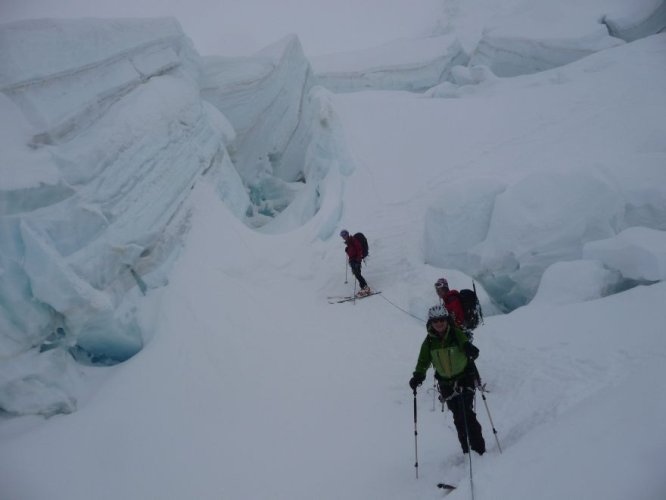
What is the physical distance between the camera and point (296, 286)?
43.2 ft

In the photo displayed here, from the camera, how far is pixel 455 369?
4.89m

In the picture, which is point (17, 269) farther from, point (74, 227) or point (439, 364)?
point (439, 364)

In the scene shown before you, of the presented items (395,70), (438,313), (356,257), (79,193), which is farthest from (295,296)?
(395,70)

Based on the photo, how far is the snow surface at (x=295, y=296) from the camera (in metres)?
5.50

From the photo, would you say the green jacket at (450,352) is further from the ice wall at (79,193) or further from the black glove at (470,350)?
the ice wall at (79,193)

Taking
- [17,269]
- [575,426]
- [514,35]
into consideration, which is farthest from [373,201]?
[514,35]

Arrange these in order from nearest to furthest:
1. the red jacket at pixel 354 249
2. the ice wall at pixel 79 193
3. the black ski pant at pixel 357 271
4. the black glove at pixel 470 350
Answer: the black glove at pixel 470 350 < the ice wall at pixel 79 193 < the red jacket at pixel 354 249 < the black ski pant at pixel 357 271

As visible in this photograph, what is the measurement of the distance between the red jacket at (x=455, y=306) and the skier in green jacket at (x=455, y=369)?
2.39 meters

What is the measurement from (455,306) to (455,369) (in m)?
2.51

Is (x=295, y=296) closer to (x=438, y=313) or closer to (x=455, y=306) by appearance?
(x=455, y=306)

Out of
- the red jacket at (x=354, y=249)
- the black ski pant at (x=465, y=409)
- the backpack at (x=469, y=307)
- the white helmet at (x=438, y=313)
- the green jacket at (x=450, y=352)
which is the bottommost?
the red jacket at (x=354, y=249)

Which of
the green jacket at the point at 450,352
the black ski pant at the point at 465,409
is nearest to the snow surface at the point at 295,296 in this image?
the black ski pant at the point at 465,409

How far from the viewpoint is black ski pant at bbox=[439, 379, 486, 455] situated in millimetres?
4875

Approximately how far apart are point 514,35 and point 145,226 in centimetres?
3093
